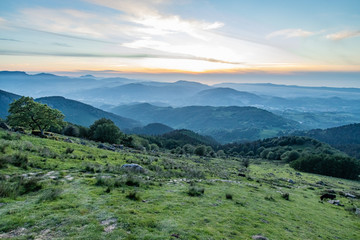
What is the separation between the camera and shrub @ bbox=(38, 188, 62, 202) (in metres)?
10.5

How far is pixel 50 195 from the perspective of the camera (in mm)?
10719

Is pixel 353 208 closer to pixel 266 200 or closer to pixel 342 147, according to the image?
pixel 266 200

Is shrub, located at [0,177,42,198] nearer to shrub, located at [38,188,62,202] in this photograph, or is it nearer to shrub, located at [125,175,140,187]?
shrub, located at [38,188,62,202]

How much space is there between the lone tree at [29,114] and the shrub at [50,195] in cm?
3278

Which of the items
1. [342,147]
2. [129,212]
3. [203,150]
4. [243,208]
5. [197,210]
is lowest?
[342,147]

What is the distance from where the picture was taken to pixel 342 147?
18650 centimetres

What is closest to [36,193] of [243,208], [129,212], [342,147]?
[129,212]

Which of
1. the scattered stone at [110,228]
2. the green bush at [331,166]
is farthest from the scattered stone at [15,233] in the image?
the green bush at [331,166]

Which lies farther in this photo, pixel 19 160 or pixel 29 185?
pixel 19 160

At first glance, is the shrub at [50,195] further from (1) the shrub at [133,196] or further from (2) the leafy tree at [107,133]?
(2) the leafy tree at [107,133]

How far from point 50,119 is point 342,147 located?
9279 inches

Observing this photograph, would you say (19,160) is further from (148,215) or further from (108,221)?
(148,215)

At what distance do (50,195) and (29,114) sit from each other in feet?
120

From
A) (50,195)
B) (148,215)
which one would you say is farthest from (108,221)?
(50,195)
